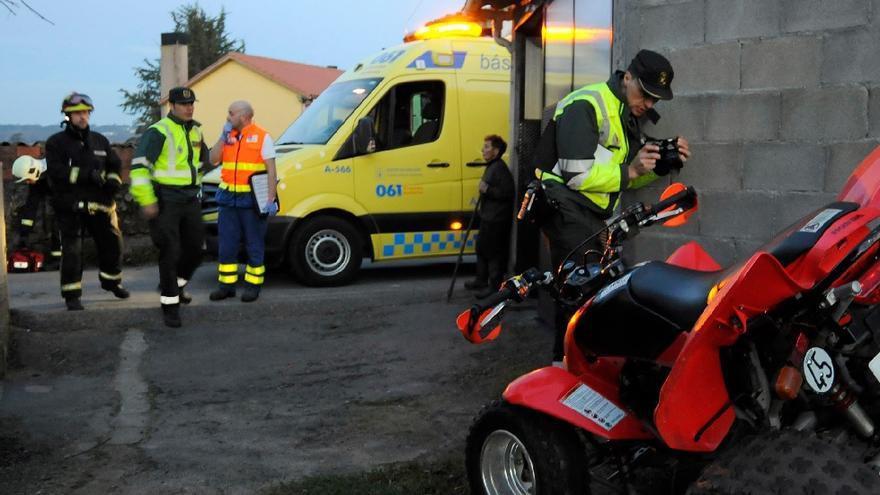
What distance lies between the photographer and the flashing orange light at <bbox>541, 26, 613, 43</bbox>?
6213 mm

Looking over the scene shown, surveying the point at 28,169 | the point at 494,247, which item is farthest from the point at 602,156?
the point at 28,169

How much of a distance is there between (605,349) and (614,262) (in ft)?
1.12

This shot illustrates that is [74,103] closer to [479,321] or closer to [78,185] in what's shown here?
[78,185]

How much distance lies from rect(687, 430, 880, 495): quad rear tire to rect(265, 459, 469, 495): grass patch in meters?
1.85

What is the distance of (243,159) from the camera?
8383mm

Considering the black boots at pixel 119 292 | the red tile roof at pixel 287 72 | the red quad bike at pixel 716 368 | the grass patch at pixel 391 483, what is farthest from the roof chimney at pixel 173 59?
the red quad bike at pixel 716 368

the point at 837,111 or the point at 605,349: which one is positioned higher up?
the point at 837,111

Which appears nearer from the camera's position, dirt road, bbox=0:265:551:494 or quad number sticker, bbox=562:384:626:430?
quad number sticker, bbox=562:384:626:430

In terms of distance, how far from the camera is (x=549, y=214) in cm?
519

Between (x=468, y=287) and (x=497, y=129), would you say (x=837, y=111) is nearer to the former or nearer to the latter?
(x=468, y=287)

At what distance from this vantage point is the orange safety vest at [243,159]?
837 cm

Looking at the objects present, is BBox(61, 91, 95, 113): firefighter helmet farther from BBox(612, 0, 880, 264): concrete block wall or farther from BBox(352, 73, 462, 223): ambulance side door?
BBox(612, 0, 880, 264): concrete block wall

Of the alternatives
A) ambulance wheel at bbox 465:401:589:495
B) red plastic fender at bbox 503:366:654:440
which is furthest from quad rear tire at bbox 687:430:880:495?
ambulance wheel at bbox 465:401:589:495

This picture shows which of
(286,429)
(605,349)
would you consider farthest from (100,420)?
(605,349)
